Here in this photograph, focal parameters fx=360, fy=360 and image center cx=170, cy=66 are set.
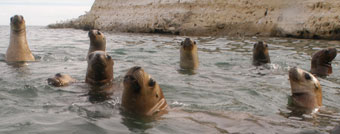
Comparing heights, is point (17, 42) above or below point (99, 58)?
above

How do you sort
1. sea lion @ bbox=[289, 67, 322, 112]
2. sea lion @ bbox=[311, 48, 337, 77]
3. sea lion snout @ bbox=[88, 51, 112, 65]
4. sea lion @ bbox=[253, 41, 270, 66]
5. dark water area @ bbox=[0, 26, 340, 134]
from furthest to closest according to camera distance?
sea lion @ bbox=[253, 41, 270, 66], sea lion @ bbox=[311, 48, 337, 77], sea lion snout @ bbox=[88, 51, 112, 65], sea lion @ bbox=[289, 67, 322, 112], dark water area @ bbox=[0, 26, 340, 134]

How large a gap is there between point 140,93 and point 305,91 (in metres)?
2.54

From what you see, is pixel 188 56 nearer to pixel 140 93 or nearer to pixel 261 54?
pixel 261 54

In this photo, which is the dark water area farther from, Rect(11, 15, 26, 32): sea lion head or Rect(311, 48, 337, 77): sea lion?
Rect(11, 15, 26, 32): sea lion head

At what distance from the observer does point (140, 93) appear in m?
4.29

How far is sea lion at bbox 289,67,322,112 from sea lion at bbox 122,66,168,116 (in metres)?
2.10

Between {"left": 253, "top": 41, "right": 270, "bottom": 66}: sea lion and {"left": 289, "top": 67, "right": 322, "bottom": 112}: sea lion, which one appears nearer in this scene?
{"left": 289, "top": 67, "right": 322, "bottom": 112}: sea lion

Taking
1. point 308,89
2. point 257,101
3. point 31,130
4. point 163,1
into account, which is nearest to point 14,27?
point 31,130

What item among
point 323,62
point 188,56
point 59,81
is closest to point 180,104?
point 59,81

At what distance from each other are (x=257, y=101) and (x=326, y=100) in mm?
1153

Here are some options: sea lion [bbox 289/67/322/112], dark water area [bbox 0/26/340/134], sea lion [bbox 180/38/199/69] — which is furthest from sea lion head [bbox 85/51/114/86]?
sea lion [bbox 180/38/199/69]

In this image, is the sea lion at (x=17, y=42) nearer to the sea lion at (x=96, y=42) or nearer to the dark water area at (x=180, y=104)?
the dark water area at (x=180, y=104)

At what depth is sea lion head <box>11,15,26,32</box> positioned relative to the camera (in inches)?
312

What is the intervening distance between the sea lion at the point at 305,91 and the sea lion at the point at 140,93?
210 centimetres
